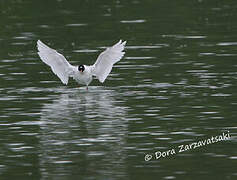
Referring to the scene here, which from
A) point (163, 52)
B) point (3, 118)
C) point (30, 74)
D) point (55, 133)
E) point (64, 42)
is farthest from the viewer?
point (64, 42)

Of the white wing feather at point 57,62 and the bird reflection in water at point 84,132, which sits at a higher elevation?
the white wing feather at point 57,62

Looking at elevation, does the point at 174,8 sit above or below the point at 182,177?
above

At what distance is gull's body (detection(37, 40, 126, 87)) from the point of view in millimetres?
26828

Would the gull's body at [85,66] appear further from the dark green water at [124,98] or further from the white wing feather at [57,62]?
the dark green water at [124,98]

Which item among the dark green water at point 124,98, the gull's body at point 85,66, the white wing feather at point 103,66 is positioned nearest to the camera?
the dark green water at point 124,98

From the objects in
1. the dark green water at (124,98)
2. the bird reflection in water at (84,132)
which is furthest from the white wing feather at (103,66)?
the bird reflection in water at (84,132)

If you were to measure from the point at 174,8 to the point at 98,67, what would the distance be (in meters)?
18.8

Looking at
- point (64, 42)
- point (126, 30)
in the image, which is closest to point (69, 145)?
point (64, 42)

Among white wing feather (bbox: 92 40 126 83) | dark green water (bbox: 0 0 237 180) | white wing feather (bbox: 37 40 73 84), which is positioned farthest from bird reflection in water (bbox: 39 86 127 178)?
white wing feather (bbox: 37 40 73 84)

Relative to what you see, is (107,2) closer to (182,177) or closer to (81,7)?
(81,7)

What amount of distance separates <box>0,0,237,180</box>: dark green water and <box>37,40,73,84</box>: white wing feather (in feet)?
1.54

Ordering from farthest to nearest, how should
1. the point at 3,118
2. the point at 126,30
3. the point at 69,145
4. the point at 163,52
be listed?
the point at 126,30
the point at 163,52
the point at 3,118
the point at 69,145

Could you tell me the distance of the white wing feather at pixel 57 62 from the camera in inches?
1070

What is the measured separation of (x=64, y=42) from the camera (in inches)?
1435
